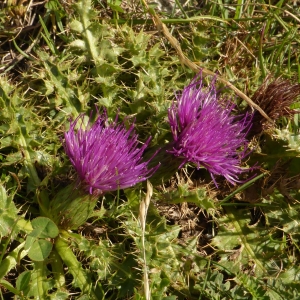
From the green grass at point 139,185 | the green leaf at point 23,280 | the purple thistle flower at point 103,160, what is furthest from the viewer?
the green grass at point 139,185

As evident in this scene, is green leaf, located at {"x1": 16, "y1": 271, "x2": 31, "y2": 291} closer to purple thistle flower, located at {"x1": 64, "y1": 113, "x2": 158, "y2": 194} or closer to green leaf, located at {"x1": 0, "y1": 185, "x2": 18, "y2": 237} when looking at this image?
green leaf, located at {"x1": 0, "y1": 185, "x2": 18, "y2": 237}

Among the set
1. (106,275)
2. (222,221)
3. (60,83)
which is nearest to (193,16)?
(60,83)

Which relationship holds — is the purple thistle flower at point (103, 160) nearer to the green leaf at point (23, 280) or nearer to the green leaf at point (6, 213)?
the green leaf at point (6, 213)

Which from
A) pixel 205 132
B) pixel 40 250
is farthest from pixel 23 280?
pixel 205 132

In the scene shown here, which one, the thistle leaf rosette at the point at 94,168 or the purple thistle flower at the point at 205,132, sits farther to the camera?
the purple thistle flower at the point at 205,132

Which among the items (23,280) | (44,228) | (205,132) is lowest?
(23,280)

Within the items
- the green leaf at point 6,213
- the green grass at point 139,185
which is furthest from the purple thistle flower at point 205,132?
the green leaf at point 6,213

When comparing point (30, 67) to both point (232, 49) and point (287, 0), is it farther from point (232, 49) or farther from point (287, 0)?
point (287, 0)

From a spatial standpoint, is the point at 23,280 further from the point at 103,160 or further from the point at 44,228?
the point at 103,160
